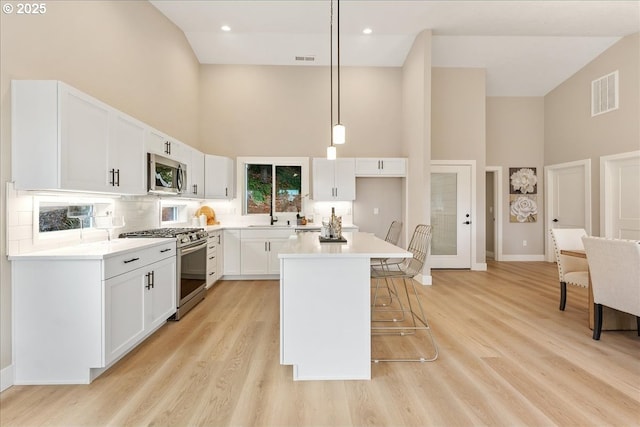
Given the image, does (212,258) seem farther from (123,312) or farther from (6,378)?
(6,378)

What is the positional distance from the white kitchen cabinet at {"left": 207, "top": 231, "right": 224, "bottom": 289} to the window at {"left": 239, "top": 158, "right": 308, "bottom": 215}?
3.43 ft

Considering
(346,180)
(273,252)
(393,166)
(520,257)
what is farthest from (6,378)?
(520,257)

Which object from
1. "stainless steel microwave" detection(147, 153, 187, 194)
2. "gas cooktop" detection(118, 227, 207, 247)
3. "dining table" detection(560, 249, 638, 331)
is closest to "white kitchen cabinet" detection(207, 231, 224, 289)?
"gas cooktop" detection(118, 227, 207, 247)

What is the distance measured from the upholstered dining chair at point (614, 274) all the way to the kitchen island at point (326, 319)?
1993 mm

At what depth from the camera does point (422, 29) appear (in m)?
4.68

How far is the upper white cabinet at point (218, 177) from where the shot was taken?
481cm

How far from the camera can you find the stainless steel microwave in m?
3.13

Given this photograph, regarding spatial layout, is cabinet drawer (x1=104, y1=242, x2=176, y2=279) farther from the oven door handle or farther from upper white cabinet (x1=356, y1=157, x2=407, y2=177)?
upper white cabinet (x1=356, y1=157, x2=407, y2=177)

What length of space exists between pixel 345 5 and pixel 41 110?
3.85 m

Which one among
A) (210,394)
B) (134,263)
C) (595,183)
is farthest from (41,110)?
(595,183)

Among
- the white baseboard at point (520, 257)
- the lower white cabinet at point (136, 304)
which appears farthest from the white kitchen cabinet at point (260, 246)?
the white baseboard at point (520, 257)

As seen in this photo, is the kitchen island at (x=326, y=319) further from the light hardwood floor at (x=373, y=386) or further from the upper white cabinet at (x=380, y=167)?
the upper white cabinet at (x=380, y=167)

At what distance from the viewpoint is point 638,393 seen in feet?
6.21

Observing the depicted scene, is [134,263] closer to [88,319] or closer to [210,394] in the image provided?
[88,319]
